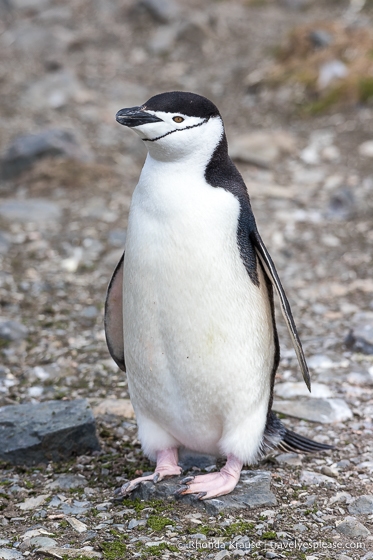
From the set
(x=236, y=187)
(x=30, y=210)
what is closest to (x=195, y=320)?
(x=236, y=187)

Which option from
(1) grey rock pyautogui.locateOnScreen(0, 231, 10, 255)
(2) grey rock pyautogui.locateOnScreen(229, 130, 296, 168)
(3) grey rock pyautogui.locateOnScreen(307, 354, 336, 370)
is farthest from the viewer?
(2) grey rock pyautogui.locateOnScreen(229, 130, 296, 168)

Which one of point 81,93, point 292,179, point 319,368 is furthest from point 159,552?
point 81,93

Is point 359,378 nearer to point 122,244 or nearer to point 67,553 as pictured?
point 67,553

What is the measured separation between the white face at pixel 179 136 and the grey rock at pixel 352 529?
1.38 meters

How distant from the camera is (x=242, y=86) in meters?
9.94

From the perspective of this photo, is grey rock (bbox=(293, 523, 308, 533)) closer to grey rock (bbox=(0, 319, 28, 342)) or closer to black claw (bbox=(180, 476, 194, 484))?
black claw (bbox=(180, 476, 194, 484))

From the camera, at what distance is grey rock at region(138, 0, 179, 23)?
11555 mm

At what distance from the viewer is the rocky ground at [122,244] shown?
2.96 metres

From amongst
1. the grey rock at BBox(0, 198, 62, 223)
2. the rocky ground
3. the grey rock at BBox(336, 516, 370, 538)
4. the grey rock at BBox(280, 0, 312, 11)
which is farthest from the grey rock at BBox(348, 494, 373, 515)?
the grey rock at BBox(280, 0, 312, 11)

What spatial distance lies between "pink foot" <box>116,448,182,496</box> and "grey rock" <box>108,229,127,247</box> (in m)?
3.08

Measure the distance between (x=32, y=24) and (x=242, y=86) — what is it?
3523 millimetres

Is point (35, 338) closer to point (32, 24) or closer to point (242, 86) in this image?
point (242, 86)

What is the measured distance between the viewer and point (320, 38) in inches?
388

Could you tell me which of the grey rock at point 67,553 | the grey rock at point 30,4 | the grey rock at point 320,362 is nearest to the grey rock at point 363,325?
the grey rock at point 320,362
